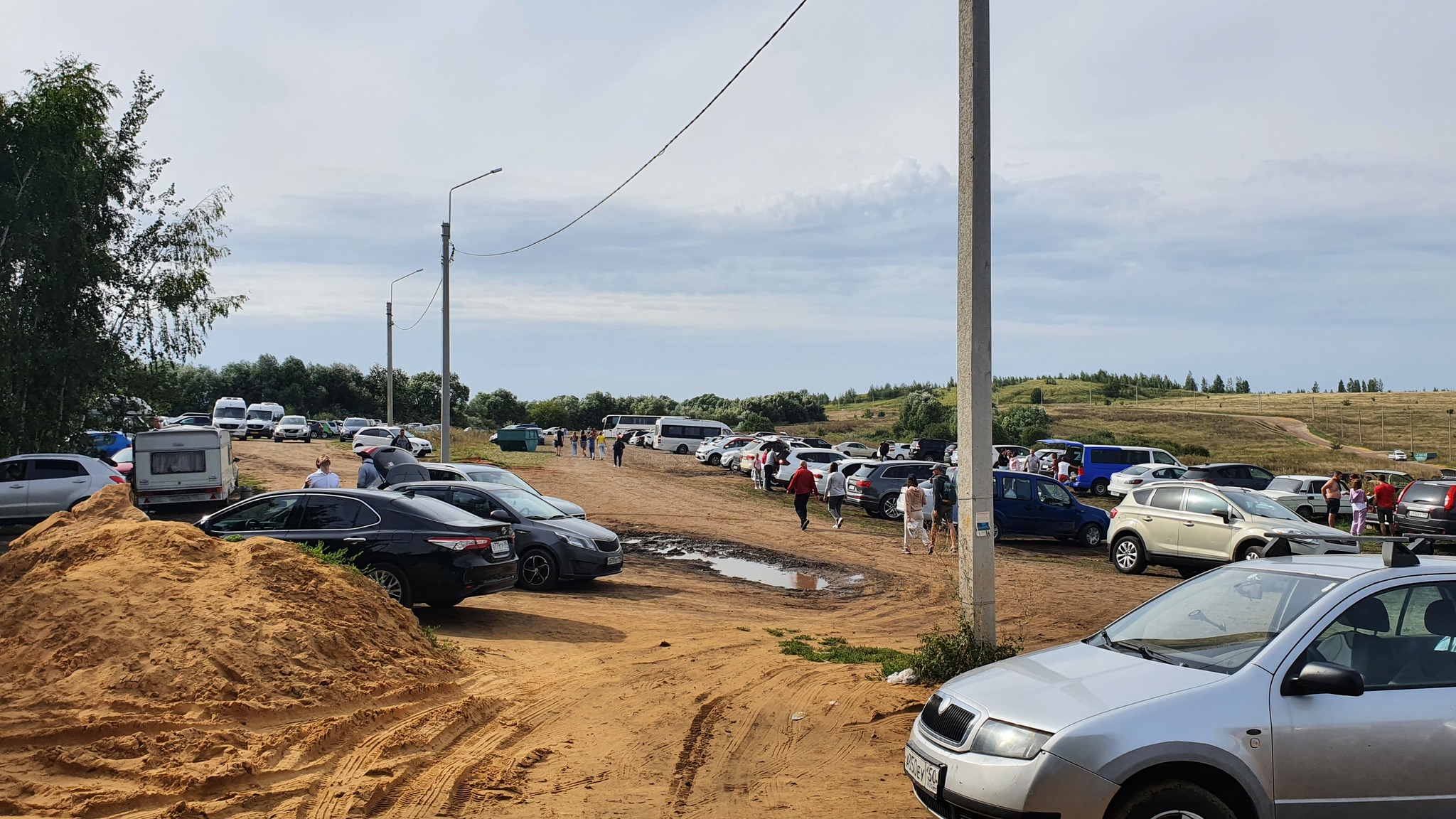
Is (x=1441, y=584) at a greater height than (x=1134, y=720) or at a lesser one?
greater

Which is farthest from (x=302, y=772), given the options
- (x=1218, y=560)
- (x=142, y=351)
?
→ (x=142, y=351)

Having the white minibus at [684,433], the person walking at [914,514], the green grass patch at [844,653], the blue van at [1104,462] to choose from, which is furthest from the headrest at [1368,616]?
the white minibus at [684,433]

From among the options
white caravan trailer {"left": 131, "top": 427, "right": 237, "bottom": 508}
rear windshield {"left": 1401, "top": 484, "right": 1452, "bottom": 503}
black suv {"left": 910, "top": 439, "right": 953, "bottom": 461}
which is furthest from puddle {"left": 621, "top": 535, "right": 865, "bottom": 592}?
black suv {"left": 910, "top": 439, "right": 953, "bottom": 461}

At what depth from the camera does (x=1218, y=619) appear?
5.30 meters

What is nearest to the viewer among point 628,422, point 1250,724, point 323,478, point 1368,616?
point 1250,724

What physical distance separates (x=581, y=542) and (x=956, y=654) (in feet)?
24.0

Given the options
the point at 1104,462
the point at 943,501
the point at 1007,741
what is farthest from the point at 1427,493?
the point at 1007,741

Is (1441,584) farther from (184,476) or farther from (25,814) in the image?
(184,476)

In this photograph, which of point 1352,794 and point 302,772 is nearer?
point 1352,794

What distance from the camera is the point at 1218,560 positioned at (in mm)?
17344

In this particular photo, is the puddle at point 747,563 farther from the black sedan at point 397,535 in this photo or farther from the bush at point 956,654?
the bush at point 956,654

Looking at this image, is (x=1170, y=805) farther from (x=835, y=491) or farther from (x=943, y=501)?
(x=835, y=491)

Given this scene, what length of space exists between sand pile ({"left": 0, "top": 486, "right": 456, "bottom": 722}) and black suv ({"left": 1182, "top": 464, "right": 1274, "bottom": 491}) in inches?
1289

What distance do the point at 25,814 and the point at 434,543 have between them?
590cm
